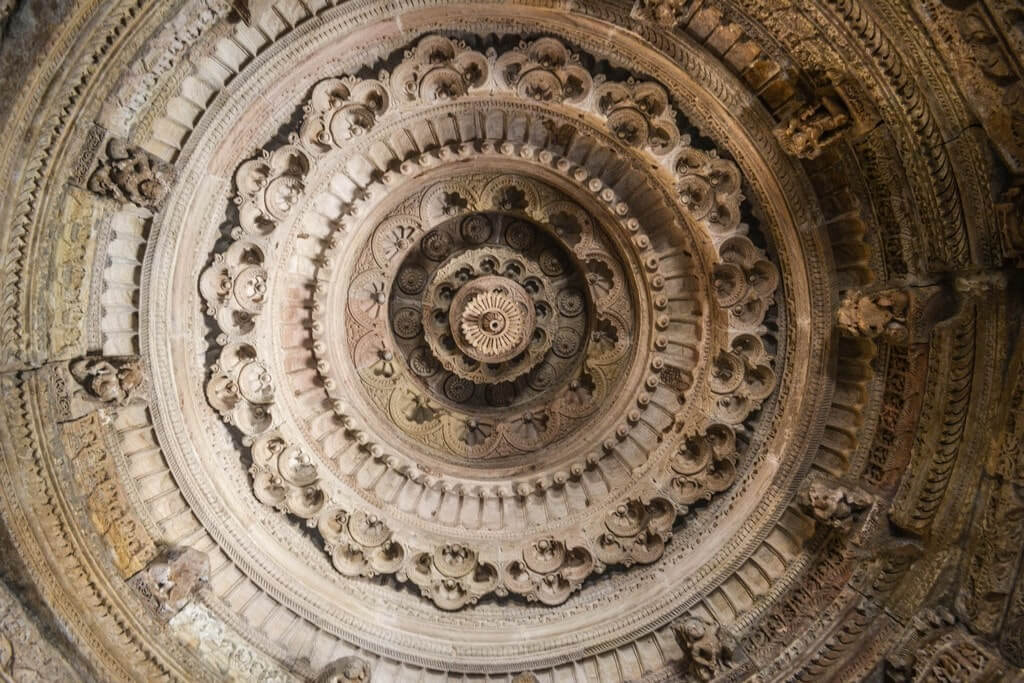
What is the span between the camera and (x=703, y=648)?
217 inches

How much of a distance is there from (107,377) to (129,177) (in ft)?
4.32

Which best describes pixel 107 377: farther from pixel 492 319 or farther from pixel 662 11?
pixel 662 11

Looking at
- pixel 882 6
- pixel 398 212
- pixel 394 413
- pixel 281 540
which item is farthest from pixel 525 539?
pixel 882 6

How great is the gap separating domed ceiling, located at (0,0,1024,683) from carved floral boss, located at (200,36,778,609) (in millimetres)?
25

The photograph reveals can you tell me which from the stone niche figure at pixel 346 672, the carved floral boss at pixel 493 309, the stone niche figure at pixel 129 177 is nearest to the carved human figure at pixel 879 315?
the carved floral boss at pixel 493 309

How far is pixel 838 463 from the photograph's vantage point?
5.81 metres

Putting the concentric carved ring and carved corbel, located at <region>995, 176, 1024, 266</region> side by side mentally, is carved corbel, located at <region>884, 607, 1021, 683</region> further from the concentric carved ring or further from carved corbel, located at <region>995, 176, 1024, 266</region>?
the concentric carved ring

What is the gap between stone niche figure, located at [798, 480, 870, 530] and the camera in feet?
18.0

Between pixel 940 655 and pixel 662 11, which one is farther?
pixel 662 11

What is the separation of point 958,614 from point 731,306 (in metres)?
2.61

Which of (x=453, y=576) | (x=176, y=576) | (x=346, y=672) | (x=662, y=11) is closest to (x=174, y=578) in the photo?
(x=176, y=576)

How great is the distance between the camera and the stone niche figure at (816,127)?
523 cm

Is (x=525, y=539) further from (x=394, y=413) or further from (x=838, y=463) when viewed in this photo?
(x=838, y=463)

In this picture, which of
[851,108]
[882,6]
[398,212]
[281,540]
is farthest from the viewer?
[398,212]
